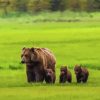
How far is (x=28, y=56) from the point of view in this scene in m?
17.2

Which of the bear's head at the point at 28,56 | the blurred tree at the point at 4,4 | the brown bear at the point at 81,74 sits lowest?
the blurred tree at the point at 4,4

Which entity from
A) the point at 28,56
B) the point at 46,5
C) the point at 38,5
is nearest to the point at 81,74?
the point at 28,56

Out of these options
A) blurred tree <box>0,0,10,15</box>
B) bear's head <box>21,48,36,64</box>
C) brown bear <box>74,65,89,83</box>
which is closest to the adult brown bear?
bear's head <box>21,48,36,64</box>

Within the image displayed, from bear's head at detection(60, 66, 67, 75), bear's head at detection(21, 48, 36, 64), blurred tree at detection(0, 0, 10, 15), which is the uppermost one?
bear's head at detection(21, 48, 36, 64)

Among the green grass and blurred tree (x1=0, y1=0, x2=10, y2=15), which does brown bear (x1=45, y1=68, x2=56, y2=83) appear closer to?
the green grass

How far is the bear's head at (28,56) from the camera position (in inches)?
677

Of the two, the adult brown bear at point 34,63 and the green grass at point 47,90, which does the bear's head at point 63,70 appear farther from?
the adult brown bear at point 34,63

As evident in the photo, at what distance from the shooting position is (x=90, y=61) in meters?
25.5

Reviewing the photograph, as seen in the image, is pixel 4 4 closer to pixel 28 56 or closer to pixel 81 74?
pixel 81 74

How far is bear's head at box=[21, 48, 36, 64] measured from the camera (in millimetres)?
17188

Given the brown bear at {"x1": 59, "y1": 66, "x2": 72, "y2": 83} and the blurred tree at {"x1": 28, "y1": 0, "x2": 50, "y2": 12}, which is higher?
the brown bear at {"x1": 59, "y1": 66, "x2": 72, "y2": 83}

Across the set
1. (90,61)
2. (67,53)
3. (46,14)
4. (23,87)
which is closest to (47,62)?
(23,87)

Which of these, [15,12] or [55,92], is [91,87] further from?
[15,12]

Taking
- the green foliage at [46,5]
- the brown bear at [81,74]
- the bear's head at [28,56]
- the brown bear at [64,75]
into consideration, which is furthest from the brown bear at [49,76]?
the green foliage at [46,5]
